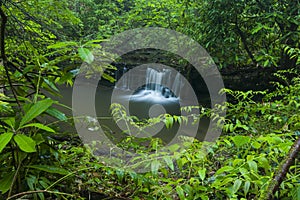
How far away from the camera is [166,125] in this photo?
1318 mm

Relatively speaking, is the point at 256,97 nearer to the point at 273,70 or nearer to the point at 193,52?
the point at 273,70

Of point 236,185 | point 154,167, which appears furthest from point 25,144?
point 236,185

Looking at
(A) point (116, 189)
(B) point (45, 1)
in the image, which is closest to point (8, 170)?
(A) point (116, 189)

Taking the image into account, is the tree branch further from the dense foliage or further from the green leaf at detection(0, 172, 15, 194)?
the green leaf at detection(0, 172, 15, 194)

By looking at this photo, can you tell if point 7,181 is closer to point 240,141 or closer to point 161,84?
point 240,141

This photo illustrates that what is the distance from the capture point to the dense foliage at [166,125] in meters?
0.80

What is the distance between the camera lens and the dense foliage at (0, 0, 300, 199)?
0.80 meters

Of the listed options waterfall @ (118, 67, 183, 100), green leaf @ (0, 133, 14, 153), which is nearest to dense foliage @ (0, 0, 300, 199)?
green leaf @ (0, 133, 14, 153)

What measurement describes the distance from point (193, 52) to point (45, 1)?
2836 millimetres

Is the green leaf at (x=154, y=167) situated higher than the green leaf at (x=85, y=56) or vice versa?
the green leaf at (x=85, y=56)

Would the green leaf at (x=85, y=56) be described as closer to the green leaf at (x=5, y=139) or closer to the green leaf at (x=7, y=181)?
the green leaf at (x=5, y=139)

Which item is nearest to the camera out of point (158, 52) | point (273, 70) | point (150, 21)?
point (273, 70)

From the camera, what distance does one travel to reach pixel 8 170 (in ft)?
2.64

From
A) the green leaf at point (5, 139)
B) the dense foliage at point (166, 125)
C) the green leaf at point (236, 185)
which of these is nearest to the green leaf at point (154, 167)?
the dense foliage at point (166, 125)
